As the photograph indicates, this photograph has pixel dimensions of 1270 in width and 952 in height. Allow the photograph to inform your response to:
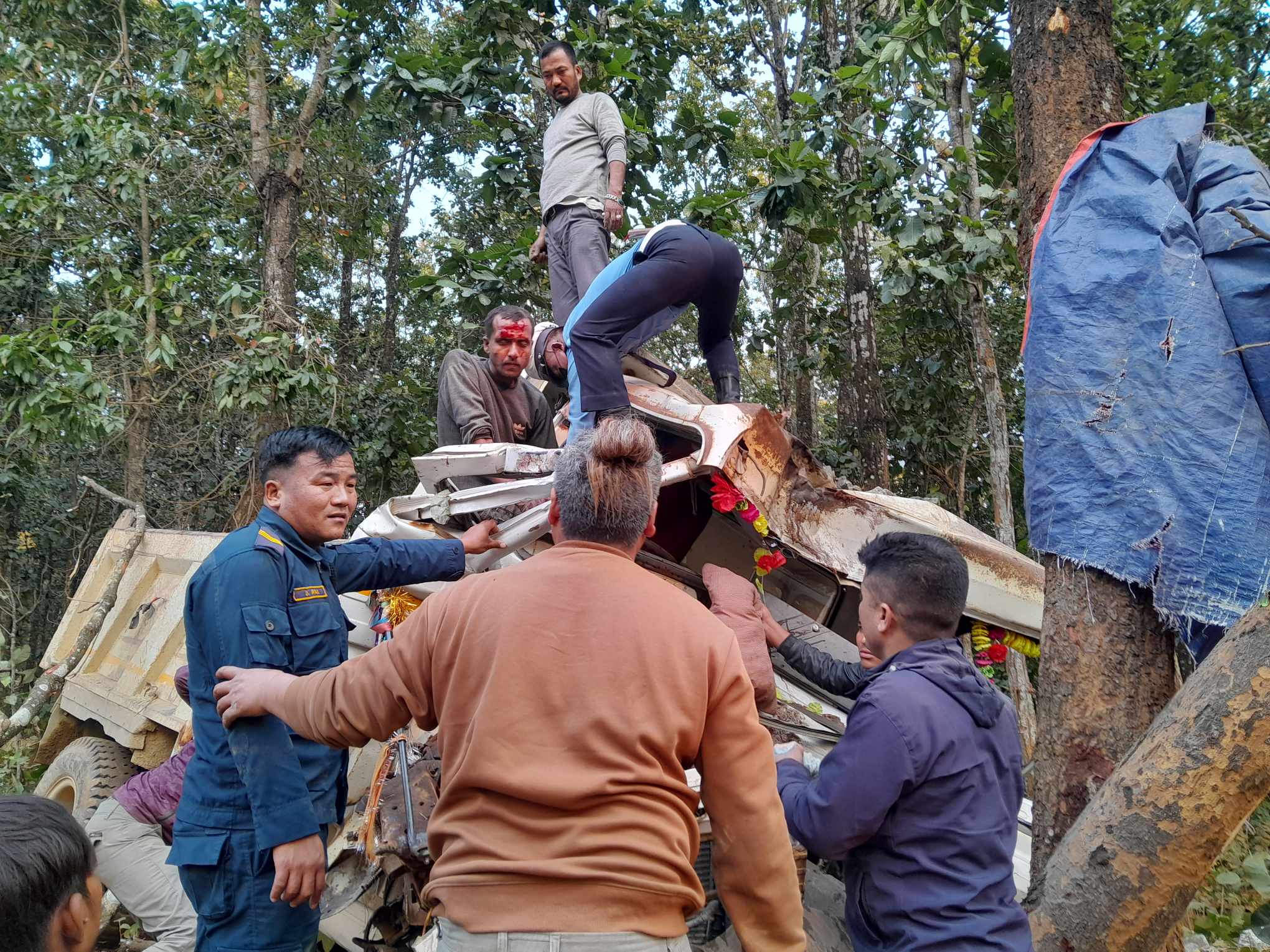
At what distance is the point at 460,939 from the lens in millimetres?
1622

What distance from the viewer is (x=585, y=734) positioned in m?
1.65

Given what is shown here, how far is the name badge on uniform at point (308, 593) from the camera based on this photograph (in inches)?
101

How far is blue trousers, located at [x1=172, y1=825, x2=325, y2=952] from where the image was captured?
7.61ft

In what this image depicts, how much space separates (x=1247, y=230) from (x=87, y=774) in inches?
234

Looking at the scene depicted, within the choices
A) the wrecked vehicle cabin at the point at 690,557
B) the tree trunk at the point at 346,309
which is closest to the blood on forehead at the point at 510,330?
the wrecked vehicle cabin at the point at 690,557

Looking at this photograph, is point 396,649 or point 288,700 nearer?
point 396,649

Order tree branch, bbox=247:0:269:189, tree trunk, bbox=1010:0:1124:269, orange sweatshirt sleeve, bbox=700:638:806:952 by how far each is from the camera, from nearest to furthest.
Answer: orange sweatshirt sleeve, bbox=700:638:806:952 → tree trunk, bbox=1010:0:1124:269 → tree branch, bbox=247:0:269:189

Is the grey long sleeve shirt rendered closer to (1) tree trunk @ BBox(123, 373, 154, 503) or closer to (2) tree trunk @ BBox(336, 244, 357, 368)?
(1) tree trunk @ BBox(123, 373, 154, 503)

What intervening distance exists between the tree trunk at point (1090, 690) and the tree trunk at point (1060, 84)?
4.03 feet

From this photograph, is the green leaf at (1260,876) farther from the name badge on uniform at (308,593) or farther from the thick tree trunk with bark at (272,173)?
the thick tree trunk with bark at (272,173)

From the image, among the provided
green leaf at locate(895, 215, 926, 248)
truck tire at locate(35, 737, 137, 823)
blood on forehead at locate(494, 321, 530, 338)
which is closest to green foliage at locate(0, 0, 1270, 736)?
green leaf at locate(895, 215, 926, 248)

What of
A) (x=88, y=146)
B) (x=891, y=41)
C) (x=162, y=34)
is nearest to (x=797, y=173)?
(x=891, y=41)

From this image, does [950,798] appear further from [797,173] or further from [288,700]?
[797,173]

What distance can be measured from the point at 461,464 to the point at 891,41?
3119mm
